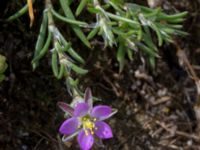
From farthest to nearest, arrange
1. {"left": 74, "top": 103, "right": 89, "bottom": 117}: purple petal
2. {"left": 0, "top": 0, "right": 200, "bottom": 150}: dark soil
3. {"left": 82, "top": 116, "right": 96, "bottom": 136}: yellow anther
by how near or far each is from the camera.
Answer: {"left": 0, "top": 0, "right": 200, "bottom": 150}: dark soil
{"left": 82, "top": 116, "right": 96, "bottom": 136}: yellow anther
{"left": 74, "top": 103, "right": 89, "bottom": 117}: purple petal

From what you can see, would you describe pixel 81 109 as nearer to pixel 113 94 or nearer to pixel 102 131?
pixel 102 131

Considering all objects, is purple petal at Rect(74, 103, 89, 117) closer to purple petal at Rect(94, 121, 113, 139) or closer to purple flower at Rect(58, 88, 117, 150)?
purple flower at Rect(58, 88, 117, 150)

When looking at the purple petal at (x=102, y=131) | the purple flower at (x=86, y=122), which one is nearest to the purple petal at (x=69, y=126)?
the purple flower at (x=86, y=122)

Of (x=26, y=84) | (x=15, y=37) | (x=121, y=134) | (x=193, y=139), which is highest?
(x=15, y=37)

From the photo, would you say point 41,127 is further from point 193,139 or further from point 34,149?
point 193,139

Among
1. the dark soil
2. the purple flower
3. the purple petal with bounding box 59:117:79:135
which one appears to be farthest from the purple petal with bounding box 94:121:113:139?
the dark soil

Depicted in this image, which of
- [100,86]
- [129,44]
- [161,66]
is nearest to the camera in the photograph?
[129,44]

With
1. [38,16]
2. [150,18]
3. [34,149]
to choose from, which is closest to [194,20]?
[150,18]
